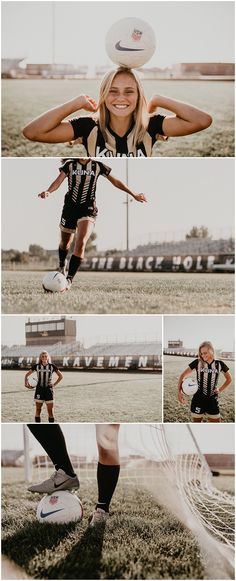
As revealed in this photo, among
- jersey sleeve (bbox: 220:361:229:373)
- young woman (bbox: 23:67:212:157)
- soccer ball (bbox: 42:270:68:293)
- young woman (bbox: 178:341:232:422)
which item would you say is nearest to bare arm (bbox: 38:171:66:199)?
young woman (bbox: 23:67:212:157)

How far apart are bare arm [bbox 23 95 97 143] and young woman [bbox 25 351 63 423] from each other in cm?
98

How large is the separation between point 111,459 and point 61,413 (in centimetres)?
31

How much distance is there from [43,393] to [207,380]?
724 mm

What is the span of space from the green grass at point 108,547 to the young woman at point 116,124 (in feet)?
4.97

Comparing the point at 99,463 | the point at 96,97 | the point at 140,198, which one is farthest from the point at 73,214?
the point at 99,463

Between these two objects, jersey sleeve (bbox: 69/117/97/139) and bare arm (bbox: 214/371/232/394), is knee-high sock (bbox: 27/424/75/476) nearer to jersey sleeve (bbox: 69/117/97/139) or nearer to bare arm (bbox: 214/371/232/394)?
bare arm (bbox: 214/371/232/394)

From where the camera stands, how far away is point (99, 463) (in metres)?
4.18

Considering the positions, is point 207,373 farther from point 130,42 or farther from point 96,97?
point 130,42

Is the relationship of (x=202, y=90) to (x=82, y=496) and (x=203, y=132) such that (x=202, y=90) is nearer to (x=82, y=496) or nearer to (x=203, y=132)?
→ (x=203, y=132)

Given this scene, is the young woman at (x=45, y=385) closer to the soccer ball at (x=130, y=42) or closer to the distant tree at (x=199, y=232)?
the distant tree at (x=199, y=232)

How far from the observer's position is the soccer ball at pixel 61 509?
411cm

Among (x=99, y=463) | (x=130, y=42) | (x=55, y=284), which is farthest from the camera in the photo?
(x=99, y=463)

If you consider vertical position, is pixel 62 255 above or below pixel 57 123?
below

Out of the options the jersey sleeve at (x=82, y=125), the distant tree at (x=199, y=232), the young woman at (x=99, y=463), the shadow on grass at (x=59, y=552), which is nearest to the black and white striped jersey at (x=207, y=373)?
the young woman at (x=99, y=463)
